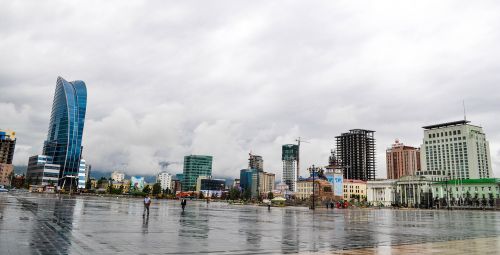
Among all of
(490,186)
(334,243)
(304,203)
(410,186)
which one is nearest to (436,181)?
(410,186)

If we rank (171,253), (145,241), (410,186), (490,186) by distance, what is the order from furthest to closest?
1. (410,186)
2. (490,186)
3. (145,241)
4. (171,253)

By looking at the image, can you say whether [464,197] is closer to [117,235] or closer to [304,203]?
[304,203]

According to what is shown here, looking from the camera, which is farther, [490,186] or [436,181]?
[436,181]

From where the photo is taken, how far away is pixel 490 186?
165 meters

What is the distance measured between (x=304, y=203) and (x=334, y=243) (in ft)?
322

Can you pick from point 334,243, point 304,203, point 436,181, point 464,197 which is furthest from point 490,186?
point 334,243

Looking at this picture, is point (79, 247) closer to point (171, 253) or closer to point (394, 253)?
point (171, 253)

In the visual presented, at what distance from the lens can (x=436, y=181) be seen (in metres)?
191

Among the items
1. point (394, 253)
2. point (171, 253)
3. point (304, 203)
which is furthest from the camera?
point (304, 203)

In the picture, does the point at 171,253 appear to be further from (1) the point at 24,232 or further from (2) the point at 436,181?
(2) the point at 436,181

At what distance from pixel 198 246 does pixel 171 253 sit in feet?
6.69

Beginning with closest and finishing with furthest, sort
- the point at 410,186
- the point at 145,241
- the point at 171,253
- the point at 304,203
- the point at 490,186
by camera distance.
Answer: the point at 171,253 → the point at 145,241 → the point at 304,203 → the point at 490,186 → the point at 410,186

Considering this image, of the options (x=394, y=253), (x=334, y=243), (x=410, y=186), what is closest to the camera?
(x=394, y=253)

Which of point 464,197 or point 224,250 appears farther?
point 464,197
